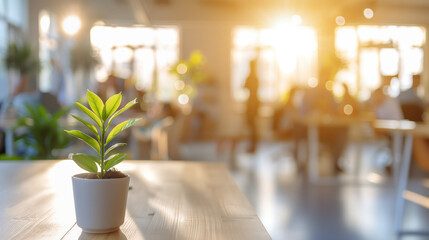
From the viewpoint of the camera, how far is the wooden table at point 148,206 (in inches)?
33.0

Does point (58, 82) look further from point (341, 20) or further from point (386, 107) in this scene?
point (386, 107)

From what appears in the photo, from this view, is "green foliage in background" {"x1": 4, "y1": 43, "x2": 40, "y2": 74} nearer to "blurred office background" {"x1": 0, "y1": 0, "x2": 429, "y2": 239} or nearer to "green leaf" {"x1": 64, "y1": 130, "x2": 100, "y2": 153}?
"blurred office background" {"x1": 0, "y1": 0, "x2": 429, "y2": 239}

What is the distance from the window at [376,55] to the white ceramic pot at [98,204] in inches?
483

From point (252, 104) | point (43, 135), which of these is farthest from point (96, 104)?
point (252, 104)

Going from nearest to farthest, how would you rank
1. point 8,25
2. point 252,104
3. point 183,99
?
1. point 252,104
2. point 8,25
3. point 183,99

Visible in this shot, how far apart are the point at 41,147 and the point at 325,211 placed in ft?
7.74

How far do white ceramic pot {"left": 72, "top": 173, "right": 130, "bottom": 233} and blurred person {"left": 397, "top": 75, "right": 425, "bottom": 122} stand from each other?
4.99 metres

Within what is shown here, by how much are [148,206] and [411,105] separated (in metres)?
4.90

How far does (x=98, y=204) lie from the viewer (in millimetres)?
843

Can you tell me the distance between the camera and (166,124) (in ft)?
17.4

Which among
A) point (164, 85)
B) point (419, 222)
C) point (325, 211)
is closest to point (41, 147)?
point (325, 211)

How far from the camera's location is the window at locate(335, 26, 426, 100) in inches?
497

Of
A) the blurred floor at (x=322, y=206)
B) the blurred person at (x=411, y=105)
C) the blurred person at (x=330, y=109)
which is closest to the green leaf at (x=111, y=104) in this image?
the blurred floor at (x=322, y=206)

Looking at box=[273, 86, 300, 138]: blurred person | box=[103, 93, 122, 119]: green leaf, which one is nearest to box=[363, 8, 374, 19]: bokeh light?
box=[273, 86, 300, 138]: blurred person
